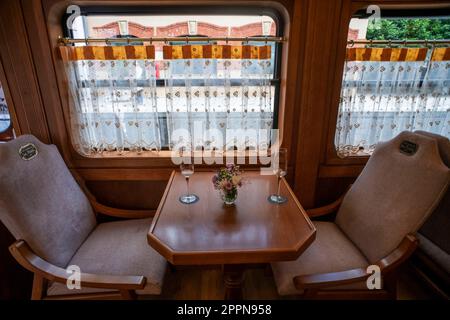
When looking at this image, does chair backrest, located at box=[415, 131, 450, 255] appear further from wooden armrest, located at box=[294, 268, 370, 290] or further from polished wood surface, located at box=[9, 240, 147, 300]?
polished wood surface, located at box=[9, 240, 147, 300]

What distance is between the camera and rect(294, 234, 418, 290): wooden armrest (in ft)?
4.26

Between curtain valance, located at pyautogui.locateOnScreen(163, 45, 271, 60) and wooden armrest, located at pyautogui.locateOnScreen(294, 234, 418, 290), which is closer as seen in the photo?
wooden armrest, located at pyautogui.locateOnScreen(294, 234, 418, 290)

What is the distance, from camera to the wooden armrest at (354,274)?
130cm

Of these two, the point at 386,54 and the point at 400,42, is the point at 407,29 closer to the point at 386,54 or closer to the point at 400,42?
the point at 400,42

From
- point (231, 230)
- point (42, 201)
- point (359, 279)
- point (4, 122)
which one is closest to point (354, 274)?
point (359, 279)

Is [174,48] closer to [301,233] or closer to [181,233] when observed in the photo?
[181,233]

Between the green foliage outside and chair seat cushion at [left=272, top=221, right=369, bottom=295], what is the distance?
4.82 feet

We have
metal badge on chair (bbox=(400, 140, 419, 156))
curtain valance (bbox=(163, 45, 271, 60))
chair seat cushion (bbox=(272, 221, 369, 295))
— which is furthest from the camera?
curtain valance (bbox=(163, 45, 271, 60))

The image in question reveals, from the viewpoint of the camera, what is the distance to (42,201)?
152 centimetres

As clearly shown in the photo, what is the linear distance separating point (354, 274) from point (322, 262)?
206mm

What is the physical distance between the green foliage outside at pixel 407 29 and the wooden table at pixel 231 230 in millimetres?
1338

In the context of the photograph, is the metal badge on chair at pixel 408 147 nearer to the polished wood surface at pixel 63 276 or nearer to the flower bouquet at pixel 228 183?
the flower bouquet at pixel 228 183

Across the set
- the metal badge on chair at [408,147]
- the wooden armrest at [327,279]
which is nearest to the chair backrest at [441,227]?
the metal badge on chair at [408,147]

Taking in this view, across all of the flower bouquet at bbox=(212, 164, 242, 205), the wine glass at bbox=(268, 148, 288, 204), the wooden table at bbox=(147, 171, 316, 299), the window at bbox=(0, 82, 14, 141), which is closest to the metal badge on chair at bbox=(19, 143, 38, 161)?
the window at bbox=(0, 82, 14, 141)
